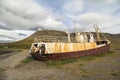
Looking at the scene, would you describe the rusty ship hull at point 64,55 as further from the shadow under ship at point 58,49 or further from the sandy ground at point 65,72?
the sandy ground at point 65,72

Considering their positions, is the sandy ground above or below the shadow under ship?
below

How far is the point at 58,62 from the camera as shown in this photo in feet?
104

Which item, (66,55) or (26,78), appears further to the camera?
(66,55)

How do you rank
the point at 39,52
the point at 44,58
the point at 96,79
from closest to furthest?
the point at 96,79 < the point at 44,58 < the point at 39,52

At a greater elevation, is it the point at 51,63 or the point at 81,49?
the point at 81,49

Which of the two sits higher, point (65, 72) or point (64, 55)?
point (64, 55)

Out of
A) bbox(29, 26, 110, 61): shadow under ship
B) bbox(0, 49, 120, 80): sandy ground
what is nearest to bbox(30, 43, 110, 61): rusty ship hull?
bbox(29, 26, 110, 61): shadow under ship

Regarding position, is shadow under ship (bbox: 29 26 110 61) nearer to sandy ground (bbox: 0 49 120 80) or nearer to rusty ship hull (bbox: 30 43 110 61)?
rusty ship hull (bbox: 30 43 110 61)

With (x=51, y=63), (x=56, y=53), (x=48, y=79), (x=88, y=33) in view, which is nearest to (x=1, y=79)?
(x=48, y=79)

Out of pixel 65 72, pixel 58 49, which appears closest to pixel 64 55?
pixel 58 49

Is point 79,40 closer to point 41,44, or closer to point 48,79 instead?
point 41,44

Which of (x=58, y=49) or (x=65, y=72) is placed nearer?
(x=65, y=72)

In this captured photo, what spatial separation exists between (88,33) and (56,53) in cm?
2327

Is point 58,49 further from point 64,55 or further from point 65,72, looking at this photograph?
point 65,72
